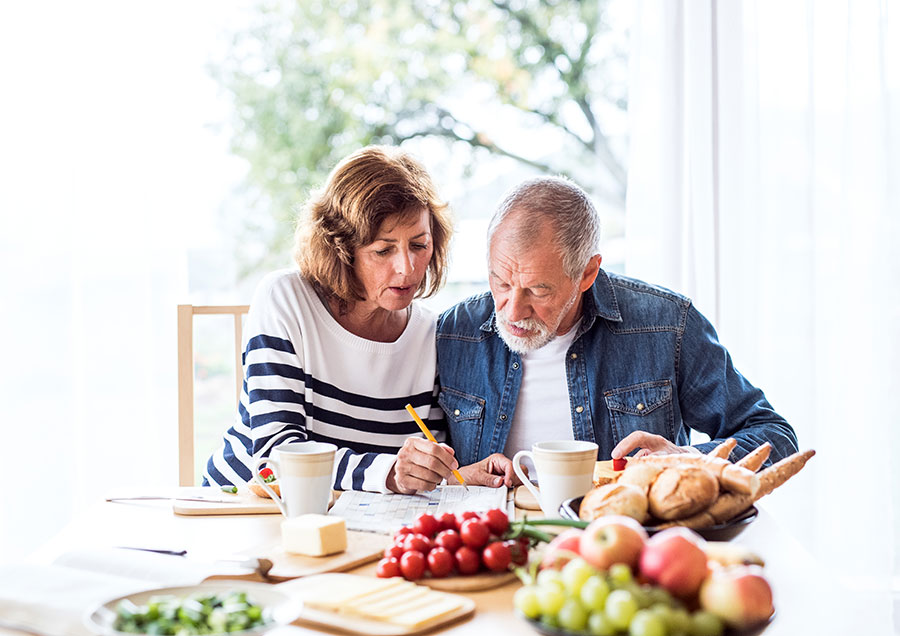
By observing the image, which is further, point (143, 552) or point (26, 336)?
point (26, 336)

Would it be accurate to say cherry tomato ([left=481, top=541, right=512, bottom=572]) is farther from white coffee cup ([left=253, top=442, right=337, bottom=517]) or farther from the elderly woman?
the elderly woman

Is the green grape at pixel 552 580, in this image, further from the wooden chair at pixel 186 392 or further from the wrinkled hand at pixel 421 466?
the wooden chair at pixel 186 392

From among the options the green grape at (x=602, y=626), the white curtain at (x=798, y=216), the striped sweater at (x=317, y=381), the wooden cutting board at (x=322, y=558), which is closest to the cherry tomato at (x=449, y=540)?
the wooden cutting board at (x=322, y=558)

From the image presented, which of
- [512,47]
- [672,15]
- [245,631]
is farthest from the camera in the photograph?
[512,47]

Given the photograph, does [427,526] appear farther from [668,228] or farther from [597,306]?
[668,228]

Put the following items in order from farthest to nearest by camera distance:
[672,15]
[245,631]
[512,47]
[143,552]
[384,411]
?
1. [512,47]
2. [672,15]
3. [384,411]
4. [143,552]
5. [245,631]

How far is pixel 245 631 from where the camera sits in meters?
0.77

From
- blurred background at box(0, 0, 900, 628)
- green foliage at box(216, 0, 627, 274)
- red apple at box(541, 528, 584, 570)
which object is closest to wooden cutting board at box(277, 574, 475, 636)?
red apple at box(541, 528, 584, 570)

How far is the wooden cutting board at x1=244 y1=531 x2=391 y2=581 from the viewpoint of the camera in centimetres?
104

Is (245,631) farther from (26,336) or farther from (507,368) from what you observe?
(26,336)

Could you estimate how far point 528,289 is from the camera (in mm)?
1732

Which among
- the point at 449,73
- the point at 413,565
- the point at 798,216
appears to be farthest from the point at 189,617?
the point at 449,73

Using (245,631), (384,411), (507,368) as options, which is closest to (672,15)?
(507,368)

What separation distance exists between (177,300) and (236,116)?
6.89ft
